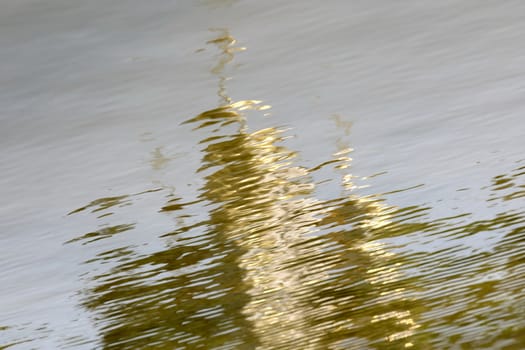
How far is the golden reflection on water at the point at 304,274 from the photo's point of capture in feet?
5.47

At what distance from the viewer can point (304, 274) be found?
202 cm

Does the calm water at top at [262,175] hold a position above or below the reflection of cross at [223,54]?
below

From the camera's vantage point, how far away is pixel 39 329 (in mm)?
2076

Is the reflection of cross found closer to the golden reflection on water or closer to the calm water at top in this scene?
the calm water at top

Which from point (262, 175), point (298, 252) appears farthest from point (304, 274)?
point (262, 175)

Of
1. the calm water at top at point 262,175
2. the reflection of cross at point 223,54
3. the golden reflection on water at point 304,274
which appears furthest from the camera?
the reflection of cross at point 223,54

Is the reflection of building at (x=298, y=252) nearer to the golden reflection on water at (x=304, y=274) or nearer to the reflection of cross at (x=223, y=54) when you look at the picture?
the golden reflection on water at (x=304, y=274)

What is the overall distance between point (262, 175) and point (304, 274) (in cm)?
75

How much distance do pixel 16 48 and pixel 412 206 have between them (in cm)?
246

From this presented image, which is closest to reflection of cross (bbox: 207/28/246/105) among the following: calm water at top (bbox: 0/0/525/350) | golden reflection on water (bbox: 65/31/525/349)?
calm water at top (bbox: 0/0/525/350)

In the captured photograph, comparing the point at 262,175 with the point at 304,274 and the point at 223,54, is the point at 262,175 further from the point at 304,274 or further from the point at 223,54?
the point at 223,54

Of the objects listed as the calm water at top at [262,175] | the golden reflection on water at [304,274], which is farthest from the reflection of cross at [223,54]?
the golden reflection on water at [304,274]

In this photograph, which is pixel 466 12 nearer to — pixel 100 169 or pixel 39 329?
pixel 100 169

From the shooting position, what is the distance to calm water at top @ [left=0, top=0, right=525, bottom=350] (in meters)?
1.85
